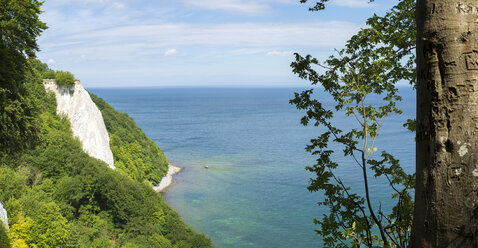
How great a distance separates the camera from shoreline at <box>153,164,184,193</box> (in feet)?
202

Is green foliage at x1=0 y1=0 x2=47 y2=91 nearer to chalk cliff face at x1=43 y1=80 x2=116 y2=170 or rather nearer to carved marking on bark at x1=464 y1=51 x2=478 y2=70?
carved marking on bark at x1=464 y1=51 x2=478 y2=70

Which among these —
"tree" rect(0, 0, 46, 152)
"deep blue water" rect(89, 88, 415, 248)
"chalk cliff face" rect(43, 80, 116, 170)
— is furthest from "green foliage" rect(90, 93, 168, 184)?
"tree" rect(0, 0, 46, 152)

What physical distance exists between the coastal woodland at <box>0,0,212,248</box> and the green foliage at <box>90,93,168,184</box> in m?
1.98

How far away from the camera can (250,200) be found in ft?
184

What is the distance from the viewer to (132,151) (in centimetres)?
6341

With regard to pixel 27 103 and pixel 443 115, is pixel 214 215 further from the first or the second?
pixel 443 115

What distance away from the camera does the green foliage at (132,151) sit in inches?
2280

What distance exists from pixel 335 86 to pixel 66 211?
33770 millimetres

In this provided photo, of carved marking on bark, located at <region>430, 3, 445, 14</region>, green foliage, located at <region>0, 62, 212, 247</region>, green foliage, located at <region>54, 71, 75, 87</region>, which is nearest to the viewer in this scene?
carved marking on bark, located at <region>430, 3, 445, 14</region>

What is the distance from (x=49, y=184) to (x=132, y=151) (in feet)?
97.5

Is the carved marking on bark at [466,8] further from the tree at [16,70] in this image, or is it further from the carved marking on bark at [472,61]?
the tree at [16,70]

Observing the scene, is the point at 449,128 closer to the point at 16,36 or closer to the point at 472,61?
the point at 472,61

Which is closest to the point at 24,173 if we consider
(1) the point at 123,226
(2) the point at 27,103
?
(1) the point at 123,226

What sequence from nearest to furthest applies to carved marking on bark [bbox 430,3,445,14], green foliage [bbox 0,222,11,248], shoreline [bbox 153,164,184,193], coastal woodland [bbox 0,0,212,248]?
carved marking on bark [bbox 430,3,445,14] < green foliage [bbox 0,222,11,248] < coastal woodland [bbox 0,0,212,248] < shoreline [bbox 153,164,184,193]
